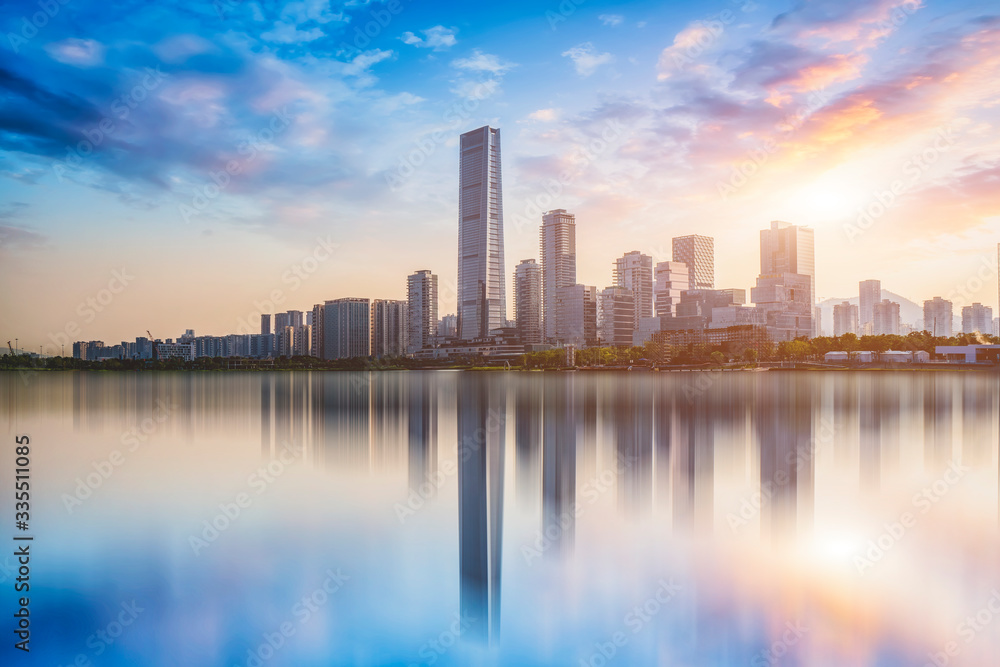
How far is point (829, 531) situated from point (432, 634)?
377 inches

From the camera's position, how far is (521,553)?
544 inches

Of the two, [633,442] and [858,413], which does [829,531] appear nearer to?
[633,442]

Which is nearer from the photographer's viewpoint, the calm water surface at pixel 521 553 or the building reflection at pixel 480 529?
the calm water surface at pixel 521 553

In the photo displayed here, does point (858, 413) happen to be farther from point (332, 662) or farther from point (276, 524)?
point (332, 662)

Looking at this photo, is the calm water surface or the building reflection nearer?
the calm water surface

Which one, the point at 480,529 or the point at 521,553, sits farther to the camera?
the point at 480,529

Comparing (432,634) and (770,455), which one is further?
(770,455)

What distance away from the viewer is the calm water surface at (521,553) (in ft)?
32.7

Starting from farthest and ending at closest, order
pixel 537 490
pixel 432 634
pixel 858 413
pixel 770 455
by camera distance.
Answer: pixel 858 413
pixel 770 455
pixel 537 490
pixel 432 634

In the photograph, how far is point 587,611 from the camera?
1094 cm

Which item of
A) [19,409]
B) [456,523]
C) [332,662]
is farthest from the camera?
[19,409]

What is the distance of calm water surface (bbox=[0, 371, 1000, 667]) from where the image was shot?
9953 mm

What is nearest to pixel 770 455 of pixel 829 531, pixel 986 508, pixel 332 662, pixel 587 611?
pixel 986 508

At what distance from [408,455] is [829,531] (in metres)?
16.0
